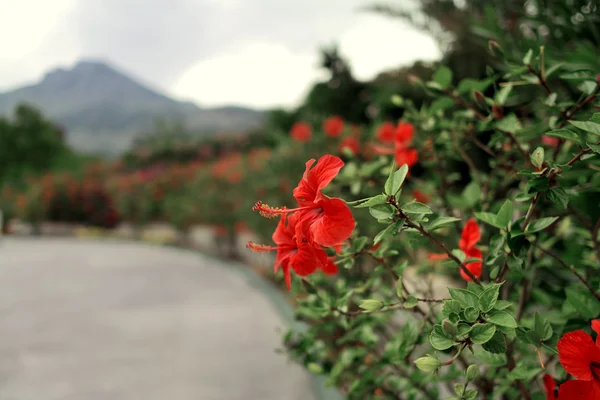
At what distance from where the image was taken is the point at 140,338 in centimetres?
336

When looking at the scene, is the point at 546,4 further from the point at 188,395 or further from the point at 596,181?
the point at 188,395

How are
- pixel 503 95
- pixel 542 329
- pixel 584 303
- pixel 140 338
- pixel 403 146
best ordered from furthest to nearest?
pixel 140 338, pixel 403 146, pixel 503 95, pixel 584 303, pixel 542 329

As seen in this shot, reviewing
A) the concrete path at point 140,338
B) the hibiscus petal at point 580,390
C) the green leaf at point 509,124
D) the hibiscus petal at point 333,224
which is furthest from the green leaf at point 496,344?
the concrete path at point 140,338

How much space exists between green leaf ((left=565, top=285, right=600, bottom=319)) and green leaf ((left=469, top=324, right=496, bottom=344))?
33 cm

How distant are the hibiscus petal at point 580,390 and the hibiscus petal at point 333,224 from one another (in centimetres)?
38

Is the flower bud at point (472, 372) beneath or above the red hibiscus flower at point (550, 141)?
beneath

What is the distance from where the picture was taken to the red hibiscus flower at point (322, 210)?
2.20 feet

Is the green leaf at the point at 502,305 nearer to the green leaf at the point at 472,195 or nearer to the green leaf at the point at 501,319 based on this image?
the green leaf at the point at 501,319

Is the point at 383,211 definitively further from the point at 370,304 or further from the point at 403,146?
the point at 403,146

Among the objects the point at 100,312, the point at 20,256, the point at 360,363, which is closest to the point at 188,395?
the point at 360,363

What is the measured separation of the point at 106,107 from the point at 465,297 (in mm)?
100418

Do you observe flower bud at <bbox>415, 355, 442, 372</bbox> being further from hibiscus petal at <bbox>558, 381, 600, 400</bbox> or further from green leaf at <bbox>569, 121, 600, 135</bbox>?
green leaf at <bbox>569, 121, 600, 135</bbox>

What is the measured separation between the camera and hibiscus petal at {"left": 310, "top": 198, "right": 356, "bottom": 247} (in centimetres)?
67

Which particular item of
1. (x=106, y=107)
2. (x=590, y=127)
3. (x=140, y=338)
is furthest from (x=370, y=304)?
(x=106, y=107)
